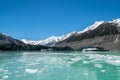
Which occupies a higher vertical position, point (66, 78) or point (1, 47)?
point (1, 47)

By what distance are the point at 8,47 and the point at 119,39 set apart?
106 metres

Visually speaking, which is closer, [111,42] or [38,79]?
[38,79]

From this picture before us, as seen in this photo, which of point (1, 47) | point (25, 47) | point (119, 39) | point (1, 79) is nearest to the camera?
point (1, 79)

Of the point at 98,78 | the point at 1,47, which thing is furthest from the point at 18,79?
the point at 1,47

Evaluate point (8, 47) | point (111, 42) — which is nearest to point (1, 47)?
point (8, 47)

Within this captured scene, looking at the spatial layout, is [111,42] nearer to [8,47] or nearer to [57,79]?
[8,47]

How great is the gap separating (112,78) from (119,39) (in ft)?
628

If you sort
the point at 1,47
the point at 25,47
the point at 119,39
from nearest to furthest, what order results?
the point at 1,47
the point at 25,47
the point at 119,39

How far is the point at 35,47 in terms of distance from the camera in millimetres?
160625

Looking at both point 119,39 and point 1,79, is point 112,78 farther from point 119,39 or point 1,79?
point 119,39

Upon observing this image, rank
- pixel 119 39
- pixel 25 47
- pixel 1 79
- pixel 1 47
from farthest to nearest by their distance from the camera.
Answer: pixel 119 39, pixel 25 47, pixel 1 47, pixel 1 79

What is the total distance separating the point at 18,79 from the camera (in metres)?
13.6

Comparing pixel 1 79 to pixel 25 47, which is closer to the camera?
pixel 1 79

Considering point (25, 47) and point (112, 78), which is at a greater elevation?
point (25, 47)
